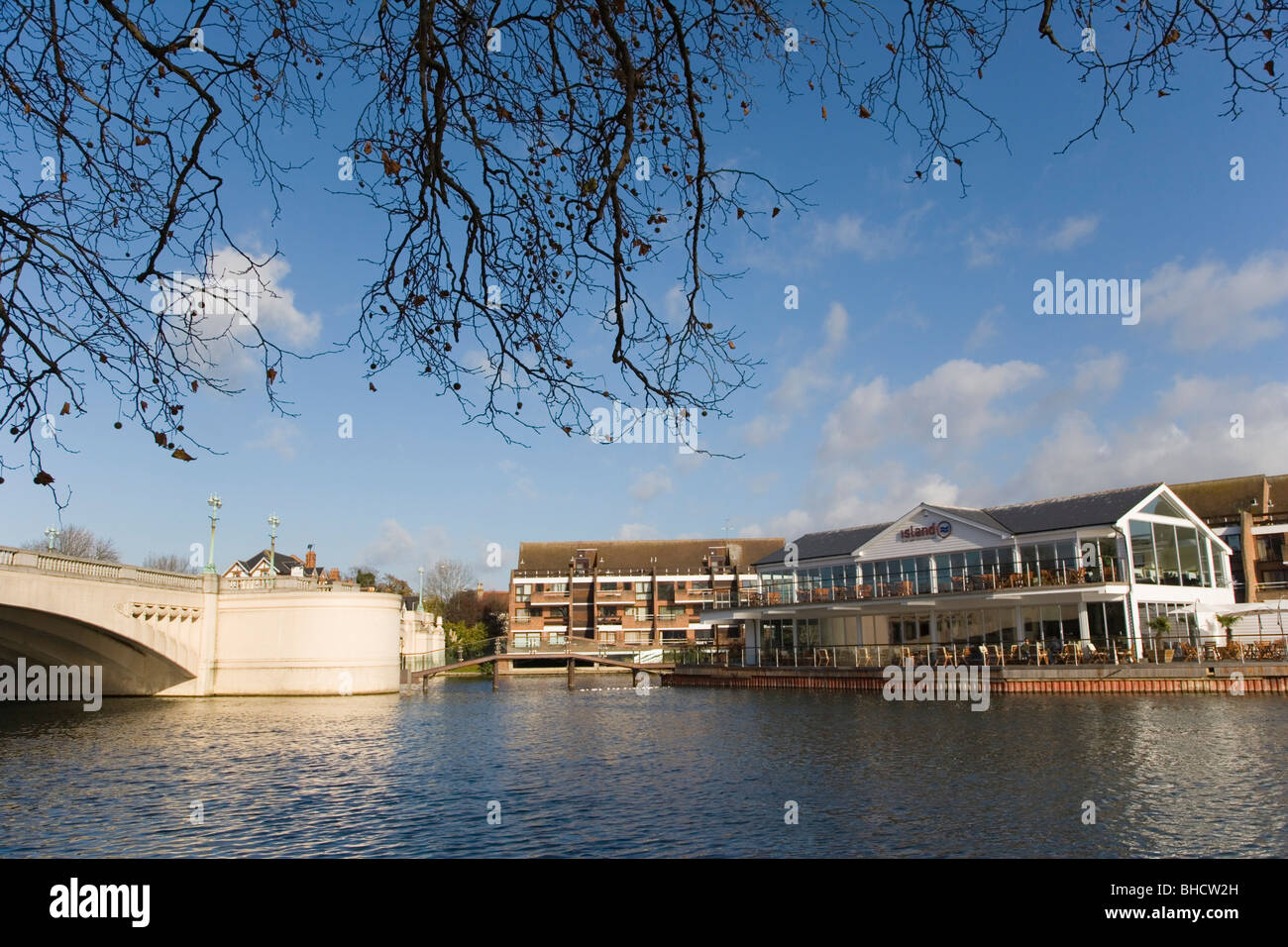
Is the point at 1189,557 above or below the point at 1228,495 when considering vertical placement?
below

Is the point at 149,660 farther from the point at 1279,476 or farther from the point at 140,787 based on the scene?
the point at 1279,476

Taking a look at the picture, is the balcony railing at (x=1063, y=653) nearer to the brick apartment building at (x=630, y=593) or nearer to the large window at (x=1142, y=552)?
the large window at (x=1142, y=552)

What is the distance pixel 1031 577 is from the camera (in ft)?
125

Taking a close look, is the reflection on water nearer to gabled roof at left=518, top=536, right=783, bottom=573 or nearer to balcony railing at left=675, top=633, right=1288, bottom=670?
balcony railing at left=675, top=633, right=1288, bottom=670

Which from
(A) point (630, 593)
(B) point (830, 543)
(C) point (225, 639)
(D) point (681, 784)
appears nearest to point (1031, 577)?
(B) point (830, 543)

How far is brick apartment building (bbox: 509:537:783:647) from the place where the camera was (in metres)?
77.8

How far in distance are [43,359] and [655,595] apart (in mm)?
75094

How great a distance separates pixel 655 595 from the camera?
3083 inches

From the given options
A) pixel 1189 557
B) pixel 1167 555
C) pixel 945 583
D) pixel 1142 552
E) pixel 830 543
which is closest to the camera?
pixel 1142 552

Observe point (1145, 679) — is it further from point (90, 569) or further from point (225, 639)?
point (225, 639)

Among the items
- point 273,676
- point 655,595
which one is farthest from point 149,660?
point 655,595

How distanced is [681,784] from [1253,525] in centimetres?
5732

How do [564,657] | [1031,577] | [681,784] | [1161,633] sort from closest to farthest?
[681,784], [1161,633], [1031,577], [564,657]
